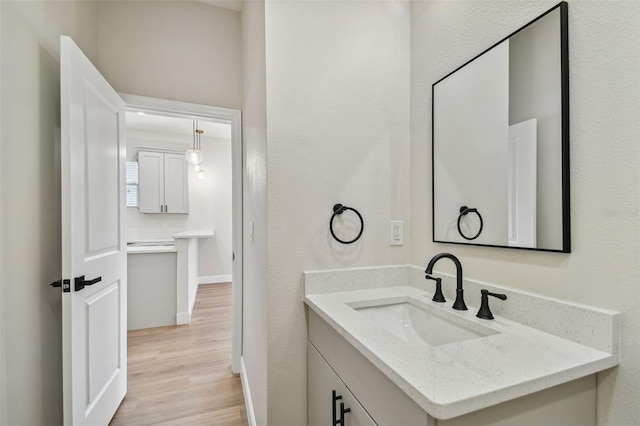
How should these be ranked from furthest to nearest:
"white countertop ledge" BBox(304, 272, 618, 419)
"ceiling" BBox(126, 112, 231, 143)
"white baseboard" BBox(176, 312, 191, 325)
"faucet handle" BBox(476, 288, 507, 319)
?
"ceiling" BBox(126, 112, 231, 143) → "white baseboard" BBox(176, 312, 191, 325) → "faucet handle" BBox(476, 288, 507, 319) → "white countertop ledge" BBox(304, 272, 618, 419)

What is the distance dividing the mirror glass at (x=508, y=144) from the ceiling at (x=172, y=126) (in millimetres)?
3897

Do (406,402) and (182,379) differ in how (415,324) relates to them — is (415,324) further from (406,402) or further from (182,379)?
(182,379)

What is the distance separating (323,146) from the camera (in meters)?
1.32

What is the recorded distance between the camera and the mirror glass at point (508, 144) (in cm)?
88

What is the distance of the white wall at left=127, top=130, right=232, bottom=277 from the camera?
5199 millimetres

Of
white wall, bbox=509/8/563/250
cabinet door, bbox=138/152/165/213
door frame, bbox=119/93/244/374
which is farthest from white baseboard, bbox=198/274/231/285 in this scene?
white wall, bbox=509/8/563/250

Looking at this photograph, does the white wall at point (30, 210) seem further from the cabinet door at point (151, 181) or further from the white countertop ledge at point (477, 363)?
the cabinet door at point (151, 181)

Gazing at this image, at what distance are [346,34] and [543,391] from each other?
4.89 ft

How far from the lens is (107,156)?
5.79 ft

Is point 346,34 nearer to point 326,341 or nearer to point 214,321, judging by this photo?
point 326,341

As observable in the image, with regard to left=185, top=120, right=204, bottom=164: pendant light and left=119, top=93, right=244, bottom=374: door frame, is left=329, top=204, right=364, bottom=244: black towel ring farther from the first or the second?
left=185, top=120, right=204, bottom=164: pendant light

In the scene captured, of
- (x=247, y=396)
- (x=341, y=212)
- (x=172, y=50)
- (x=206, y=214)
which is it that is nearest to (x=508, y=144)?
(x=341, y=212)

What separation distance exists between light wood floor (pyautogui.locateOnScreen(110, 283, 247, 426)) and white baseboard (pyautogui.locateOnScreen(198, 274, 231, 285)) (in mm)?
2090

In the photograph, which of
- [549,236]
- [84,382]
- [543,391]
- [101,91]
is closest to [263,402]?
[84,382]
